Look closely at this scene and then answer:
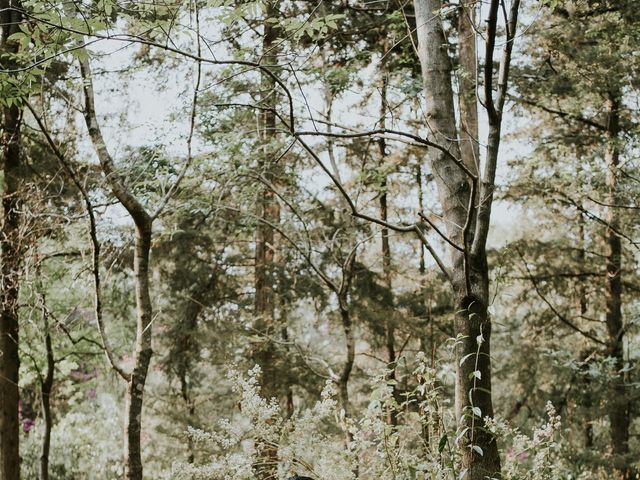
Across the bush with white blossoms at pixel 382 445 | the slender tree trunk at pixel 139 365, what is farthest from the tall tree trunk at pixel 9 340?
the bush with white blossoms at pixel 382 445

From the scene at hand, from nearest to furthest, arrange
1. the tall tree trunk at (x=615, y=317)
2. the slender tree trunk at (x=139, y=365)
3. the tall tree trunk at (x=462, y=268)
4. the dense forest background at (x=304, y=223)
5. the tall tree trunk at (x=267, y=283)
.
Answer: the tall tree trunk at (x=462, y=268) < the dense forest background at (x=304, y=223) < the slender tree trunk at (x=139, y=365) < the tall tree trunk at (x=267, y=283) < the tall tree trunk at (x=615, y=317)

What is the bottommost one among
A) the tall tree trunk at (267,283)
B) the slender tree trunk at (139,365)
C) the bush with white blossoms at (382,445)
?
the bush with white blossoms at (382,445)

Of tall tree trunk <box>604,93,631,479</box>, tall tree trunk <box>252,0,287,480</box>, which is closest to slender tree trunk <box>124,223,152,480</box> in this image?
tall tree trunk <box>252,0,287,480</box>

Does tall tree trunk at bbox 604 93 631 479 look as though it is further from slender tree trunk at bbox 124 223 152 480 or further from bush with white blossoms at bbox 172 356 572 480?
bush with white blossoms at bbox 172 356 572 480

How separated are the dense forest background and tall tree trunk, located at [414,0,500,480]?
0.01m

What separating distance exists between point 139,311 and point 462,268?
10.0 ft

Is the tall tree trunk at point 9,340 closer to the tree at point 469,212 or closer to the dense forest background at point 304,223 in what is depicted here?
the dense forest background at point 304,223

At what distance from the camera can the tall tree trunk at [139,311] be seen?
15.8 feet

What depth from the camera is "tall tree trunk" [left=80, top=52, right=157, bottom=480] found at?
189 inches

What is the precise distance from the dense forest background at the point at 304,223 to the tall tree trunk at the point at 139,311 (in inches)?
0.7

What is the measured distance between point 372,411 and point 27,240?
5.71 metres

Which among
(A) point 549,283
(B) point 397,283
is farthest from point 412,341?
(A) point 549,283

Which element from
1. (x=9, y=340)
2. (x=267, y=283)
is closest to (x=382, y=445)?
(x=9, y=340)

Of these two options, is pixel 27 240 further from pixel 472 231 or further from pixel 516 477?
pixel 516 477
